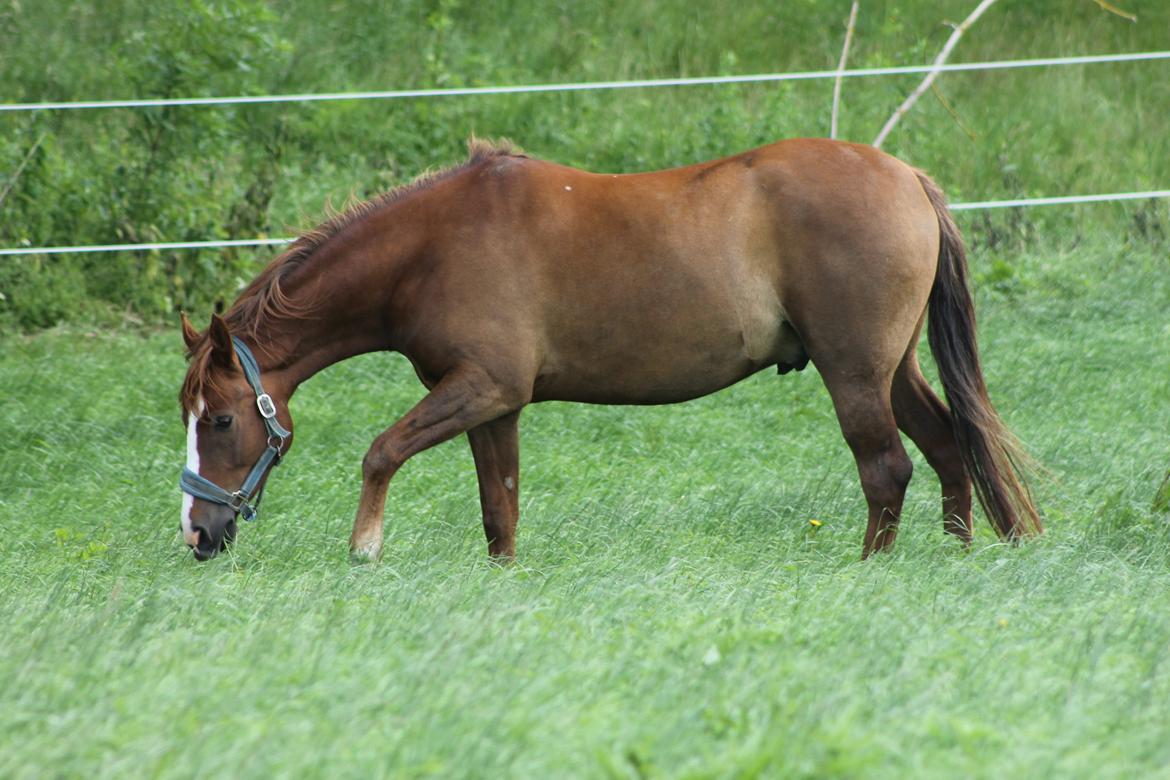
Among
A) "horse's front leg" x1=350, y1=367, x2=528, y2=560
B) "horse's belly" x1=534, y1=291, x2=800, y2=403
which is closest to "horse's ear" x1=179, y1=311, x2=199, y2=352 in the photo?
"horse's front leg" x1=350, y1=367, x2=528, y2=560

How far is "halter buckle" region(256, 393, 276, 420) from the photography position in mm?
5336

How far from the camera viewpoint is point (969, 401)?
580cm

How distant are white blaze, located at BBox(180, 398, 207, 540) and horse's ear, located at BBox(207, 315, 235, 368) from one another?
162 millimetres

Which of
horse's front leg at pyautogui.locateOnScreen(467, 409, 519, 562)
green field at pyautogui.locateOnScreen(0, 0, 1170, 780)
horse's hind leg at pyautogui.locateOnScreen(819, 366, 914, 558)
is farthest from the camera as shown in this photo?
horse's front leg at pyautogui.locateOnScreen(467, 409, 519, 562)

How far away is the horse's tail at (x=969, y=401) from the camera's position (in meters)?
5.68

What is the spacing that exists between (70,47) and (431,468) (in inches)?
336

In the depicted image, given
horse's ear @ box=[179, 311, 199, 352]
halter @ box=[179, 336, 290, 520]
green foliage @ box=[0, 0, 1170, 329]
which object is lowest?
green foliage @ box=[0, 0, 1170, 329]

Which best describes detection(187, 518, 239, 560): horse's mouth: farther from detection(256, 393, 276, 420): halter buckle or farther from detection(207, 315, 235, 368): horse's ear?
detection(207, 315, 235, 368): horse's ear

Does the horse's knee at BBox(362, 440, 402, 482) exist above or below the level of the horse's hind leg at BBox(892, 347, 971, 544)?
above

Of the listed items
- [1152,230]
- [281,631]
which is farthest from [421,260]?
[1152,230]

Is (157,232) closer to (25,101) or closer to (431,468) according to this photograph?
(25,101)

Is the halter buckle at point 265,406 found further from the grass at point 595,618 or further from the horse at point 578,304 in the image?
the grass at point 595,618

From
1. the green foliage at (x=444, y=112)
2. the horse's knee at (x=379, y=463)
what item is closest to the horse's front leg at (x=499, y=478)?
the horse's knee at (x=379, y=463)

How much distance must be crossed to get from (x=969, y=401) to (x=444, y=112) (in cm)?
862
